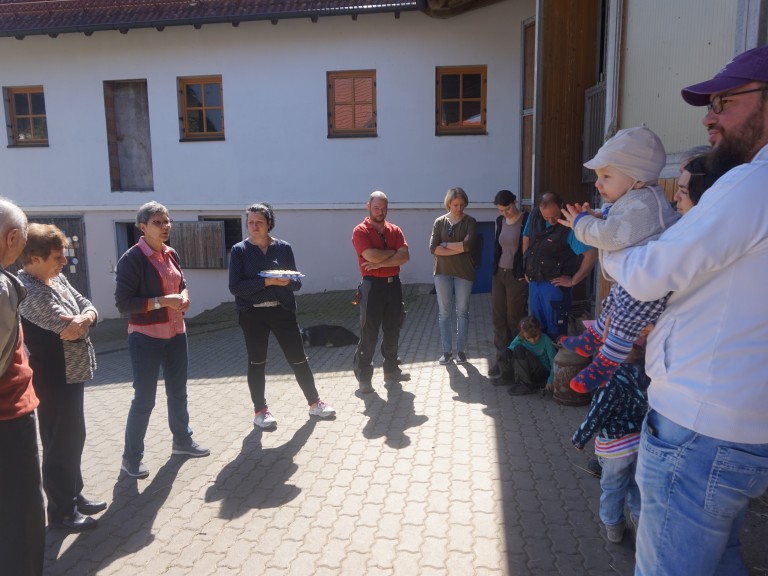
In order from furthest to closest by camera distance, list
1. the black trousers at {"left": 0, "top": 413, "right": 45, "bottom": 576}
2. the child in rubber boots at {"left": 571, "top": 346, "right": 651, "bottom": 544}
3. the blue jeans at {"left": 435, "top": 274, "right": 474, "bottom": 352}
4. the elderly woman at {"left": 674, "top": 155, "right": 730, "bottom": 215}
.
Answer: the blue jeans at {"left": 435, "top": 274, "right": 474, "bottom": 352} < the child in rubber boots at {"left": 571, "top": 346, "right": 651, "bottom": 544} < the black trousers at {"left": 0, "top": 413, "right": 45, "bottom": 576} < the elderly woman at {"left": 674, "top": 155, "right": 730, "bottom": 215}

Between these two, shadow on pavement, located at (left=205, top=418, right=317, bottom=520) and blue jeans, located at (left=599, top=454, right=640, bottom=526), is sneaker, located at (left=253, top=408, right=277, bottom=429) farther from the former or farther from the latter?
blue jeans, located at (left=599, top=454, right=640, bottom=526)

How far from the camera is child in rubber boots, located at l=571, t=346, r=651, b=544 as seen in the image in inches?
115

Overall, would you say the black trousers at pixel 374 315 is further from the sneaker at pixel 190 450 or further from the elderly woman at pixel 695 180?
the elderly woman at pixel 695 180

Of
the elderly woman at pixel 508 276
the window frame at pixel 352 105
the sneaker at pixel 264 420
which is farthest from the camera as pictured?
the window frame at pixel 352 105

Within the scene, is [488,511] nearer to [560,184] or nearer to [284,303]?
[284,303]

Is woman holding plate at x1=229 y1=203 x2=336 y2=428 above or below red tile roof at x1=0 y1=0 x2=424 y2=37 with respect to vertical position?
below

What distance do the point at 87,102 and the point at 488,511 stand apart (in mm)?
14622

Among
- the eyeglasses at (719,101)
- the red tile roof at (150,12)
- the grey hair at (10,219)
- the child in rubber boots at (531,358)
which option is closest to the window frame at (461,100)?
the red tile roof at (150,12)

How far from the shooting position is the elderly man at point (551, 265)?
548 centimetres

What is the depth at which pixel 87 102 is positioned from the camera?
14.5 meters

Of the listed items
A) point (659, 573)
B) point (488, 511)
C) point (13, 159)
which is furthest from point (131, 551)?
point (13, 159)

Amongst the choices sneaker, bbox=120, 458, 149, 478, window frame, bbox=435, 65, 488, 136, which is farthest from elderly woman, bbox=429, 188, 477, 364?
window frame, bbox=435, 65, 488, 136

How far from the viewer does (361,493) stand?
3971 mm

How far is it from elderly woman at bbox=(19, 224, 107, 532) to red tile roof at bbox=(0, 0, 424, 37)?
10231 millimetres
